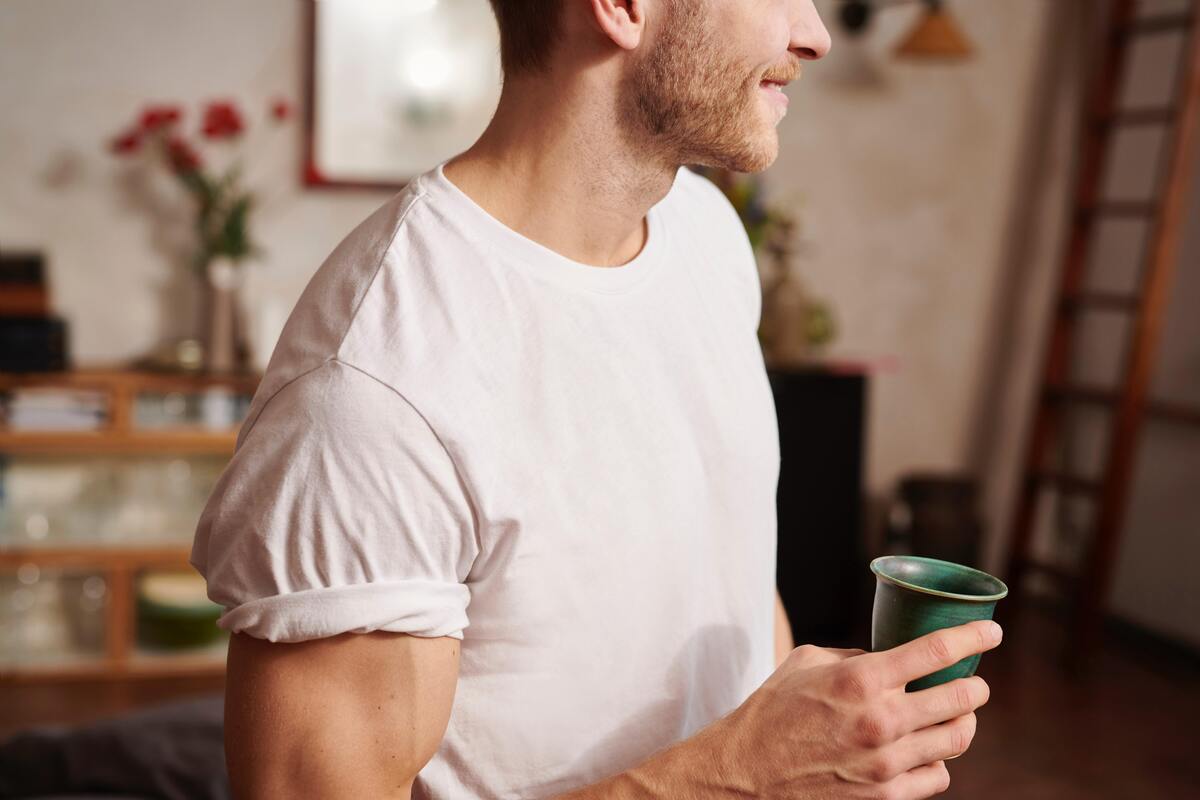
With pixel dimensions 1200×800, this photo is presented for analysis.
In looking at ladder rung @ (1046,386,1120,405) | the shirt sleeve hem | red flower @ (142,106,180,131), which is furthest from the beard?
ladder rung @ (1046,386,1120,405)

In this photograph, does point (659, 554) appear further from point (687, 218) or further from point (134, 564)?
point (134, 564)

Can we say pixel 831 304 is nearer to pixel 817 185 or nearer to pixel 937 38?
pixel 817 185

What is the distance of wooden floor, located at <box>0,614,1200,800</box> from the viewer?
311cm

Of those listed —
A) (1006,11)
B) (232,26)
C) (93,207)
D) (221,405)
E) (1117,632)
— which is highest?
(1006,11)

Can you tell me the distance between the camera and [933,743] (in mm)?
938

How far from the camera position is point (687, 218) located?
4.30 feet

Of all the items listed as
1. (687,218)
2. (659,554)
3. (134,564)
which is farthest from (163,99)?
(659,554)

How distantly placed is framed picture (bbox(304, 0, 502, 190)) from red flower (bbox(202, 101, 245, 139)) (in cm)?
28

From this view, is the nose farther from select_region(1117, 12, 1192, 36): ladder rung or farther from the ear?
select_region(1117, 12, 1192, 36): ladder rung

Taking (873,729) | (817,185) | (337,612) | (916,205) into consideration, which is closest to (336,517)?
(337,612)

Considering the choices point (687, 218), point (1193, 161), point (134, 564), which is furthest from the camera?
point (1193, 161)

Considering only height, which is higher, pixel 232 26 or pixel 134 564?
pixel 232 26

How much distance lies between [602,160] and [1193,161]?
3665 mm

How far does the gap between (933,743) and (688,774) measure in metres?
0.21
